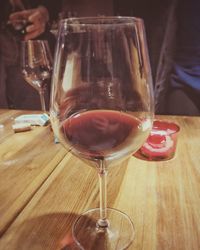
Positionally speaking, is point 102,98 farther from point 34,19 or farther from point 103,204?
point 34,19

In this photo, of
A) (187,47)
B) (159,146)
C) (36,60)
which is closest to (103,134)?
(159,146)

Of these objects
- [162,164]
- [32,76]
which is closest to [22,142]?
[32,76]

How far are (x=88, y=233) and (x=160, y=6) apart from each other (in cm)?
145

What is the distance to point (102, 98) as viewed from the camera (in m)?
0.47

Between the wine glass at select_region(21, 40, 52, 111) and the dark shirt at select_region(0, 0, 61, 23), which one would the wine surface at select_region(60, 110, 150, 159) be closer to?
the wine glass at select_region(21, 40, 52, 111)

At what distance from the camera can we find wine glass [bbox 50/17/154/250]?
14.9 inches

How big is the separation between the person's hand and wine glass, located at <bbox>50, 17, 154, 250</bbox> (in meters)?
1.42

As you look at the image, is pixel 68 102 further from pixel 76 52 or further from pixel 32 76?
pixel 32 76

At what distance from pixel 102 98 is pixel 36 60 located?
0.49 m

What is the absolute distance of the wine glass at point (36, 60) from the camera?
2.89ft

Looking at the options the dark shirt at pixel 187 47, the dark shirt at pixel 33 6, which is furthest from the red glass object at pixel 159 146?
the dark shirt at pixel 33 6

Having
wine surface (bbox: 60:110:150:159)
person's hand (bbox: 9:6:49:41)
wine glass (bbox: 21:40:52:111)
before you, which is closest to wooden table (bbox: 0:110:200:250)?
wine surface (bbox: 60:110:150:159)

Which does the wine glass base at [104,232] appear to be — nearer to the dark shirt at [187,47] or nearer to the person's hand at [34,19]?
the dark shirt at [187,47]

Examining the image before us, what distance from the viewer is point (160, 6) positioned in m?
1.61
